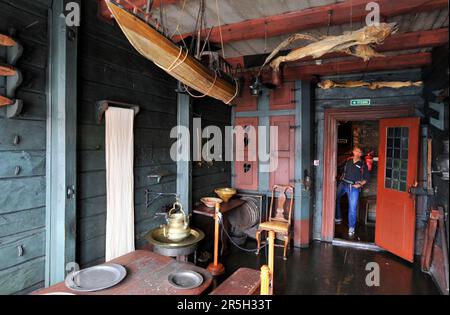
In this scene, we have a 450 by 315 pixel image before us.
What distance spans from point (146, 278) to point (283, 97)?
144 inches

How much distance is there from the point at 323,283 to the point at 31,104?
3.33 meters

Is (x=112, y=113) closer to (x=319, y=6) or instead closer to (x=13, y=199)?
(x=13, y=199)

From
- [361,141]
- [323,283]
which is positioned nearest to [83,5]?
[323,283]

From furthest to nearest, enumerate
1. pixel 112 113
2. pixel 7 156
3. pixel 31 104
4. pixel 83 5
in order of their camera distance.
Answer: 1. pixel 112 113
2. pixel 83 5
3. pixel 31 104
4. pixel 7 156

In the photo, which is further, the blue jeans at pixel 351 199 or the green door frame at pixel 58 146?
the blue jeans at pixel 351 199

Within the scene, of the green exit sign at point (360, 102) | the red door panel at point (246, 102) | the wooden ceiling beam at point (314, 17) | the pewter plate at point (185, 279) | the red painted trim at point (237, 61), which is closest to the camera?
the pewter plate at point (185, 279)

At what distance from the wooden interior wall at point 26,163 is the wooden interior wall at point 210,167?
80.0 inches

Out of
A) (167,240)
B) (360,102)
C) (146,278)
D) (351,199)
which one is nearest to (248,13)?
(167,240)

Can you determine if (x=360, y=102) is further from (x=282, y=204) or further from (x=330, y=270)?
(x=330, y=270)

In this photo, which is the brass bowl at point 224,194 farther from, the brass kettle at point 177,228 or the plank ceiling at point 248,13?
the plank ceiling at point 248,13

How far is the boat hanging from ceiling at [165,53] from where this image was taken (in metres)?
1.40

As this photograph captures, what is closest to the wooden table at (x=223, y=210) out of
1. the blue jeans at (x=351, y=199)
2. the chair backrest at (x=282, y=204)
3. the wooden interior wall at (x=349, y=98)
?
the chair backrest at (x=282, y=204)

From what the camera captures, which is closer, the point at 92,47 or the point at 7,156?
the point at 7,156
